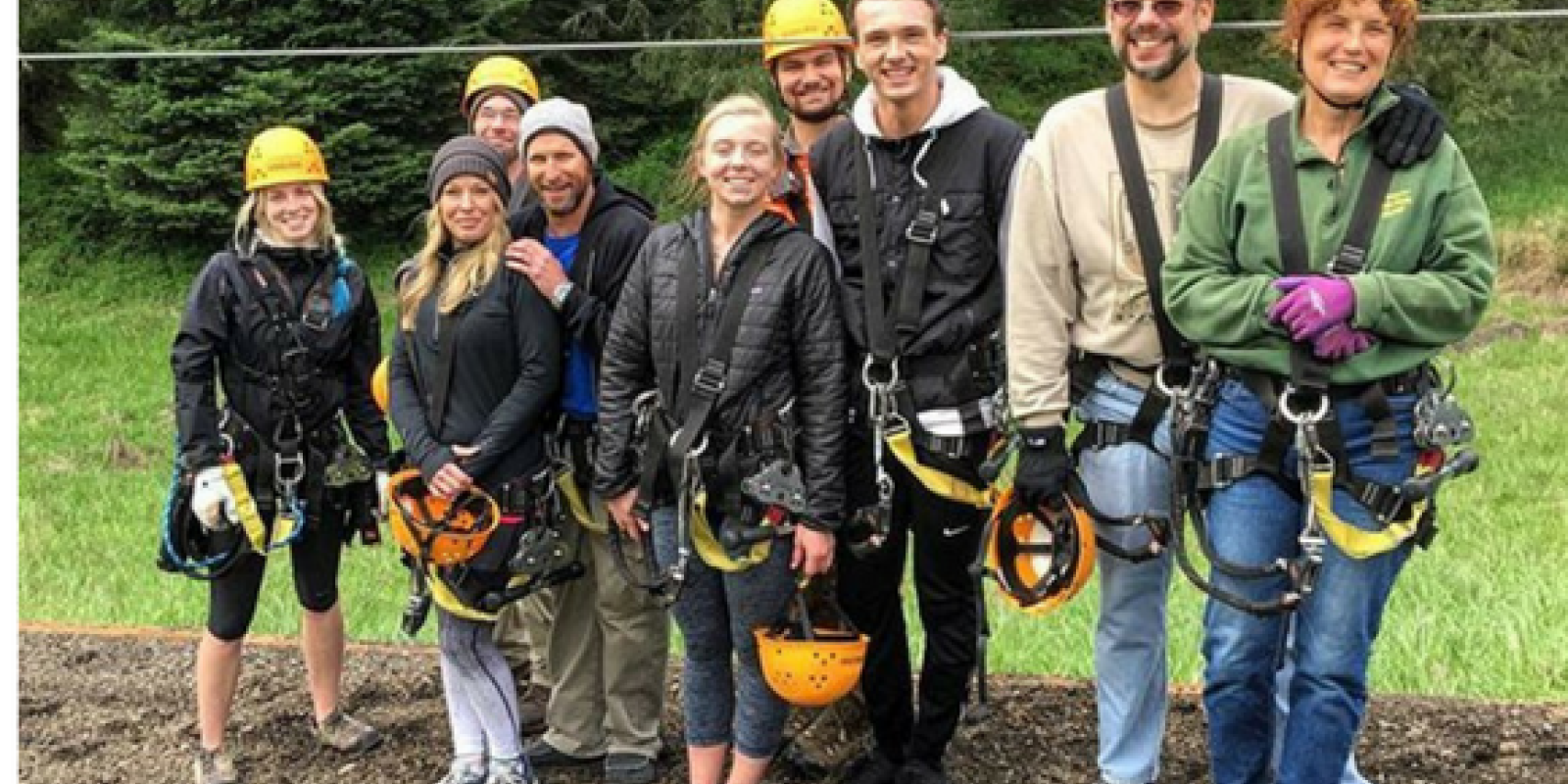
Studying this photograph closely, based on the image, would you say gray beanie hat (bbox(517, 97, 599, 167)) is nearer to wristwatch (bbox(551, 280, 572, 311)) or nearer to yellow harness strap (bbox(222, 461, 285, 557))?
wristwatch (bbox(551, 280, 572, 311))

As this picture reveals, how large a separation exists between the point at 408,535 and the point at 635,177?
18.6 m

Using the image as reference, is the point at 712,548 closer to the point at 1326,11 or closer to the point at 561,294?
the point at 561,294

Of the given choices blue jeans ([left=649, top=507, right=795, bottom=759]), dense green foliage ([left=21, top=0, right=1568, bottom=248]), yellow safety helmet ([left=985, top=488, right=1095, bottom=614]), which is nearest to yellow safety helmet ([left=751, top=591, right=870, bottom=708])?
blue jeans ([left=649, top=507, right=795, bottom=759])

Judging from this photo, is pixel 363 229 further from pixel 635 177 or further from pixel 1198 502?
pixel 1198 502

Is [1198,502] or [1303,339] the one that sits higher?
[1303,339]

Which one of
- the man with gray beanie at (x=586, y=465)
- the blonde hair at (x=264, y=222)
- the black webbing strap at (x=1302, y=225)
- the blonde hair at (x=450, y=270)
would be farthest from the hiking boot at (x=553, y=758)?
the black webbing strap at (x=1302, y=225)

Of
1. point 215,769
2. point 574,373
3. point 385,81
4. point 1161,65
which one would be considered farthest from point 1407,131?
point 385,81

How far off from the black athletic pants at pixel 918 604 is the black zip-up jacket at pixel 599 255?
90cm

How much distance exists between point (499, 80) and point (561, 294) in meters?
1.31

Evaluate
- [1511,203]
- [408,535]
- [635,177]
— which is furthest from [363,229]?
[408,535]

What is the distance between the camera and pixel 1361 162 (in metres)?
3.59

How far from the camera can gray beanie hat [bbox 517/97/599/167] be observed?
188 inches

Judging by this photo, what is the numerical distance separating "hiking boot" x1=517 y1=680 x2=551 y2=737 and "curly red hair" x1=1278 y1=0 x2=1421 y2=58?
3290mm

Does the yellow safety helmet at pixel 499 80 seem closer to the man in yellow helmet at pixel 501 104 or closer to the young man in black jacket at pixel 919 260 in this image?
the man in yellow helmet at pixel 501 104
